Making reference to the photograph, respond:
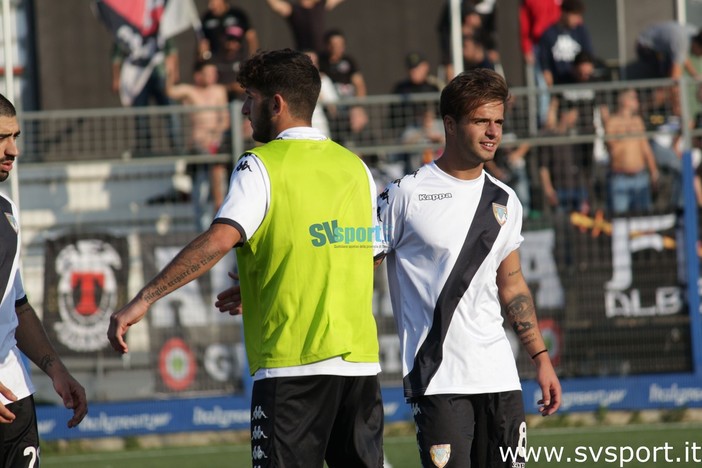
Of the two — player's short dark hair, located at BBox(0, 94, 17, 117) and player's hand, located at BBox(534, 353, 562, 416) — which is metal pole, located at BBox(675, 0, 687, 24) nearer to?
player's hand, located at BBox(534, 353, 562, 416)

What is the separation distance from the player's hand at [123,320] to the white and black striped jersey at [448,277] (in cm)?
157

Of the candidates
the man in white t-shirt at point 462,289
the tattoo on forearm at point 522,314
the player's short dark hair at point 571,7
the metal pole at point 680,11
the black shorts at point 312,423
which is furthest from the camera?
the metal pole at point 680,11

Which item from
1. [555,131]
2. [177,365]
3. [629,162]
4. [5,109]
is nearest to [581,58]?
[555,131]

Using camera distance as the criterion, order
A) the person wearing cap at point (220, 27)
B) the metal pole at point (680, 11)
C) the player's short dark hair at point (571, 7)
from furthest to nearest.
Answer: the metal pole at point (680, 11)
the player's short dark hair at point (571, 7)
the person wearing cap at point (220, 27)

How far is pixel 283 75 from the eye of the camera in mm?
4574

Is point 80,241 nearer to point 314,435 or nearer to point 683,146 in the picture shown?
point 683,146

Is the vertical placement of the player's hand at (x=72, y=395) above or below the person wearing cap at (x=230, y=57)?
below

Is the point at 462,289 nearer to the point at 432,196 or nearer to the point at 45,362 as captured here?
the point at 432,196

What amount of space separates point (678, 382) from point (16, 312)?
7890 mm

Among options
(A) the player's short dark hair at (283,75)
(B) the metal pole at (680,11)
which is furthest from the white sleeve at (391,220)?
(B) the metal pole at (680,11)

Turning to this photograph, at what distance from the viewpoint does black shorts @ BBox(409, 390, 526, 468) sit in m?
5.31

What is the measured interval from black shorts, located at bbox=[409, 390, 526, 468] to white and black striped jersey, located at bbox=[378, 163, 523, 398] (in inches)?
2.3

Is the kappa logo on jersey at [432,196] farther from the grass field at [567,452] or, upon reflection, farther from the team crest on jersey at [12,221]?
the grass field at [567,452]

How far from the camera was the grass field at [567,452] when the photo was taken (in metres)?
9.16
